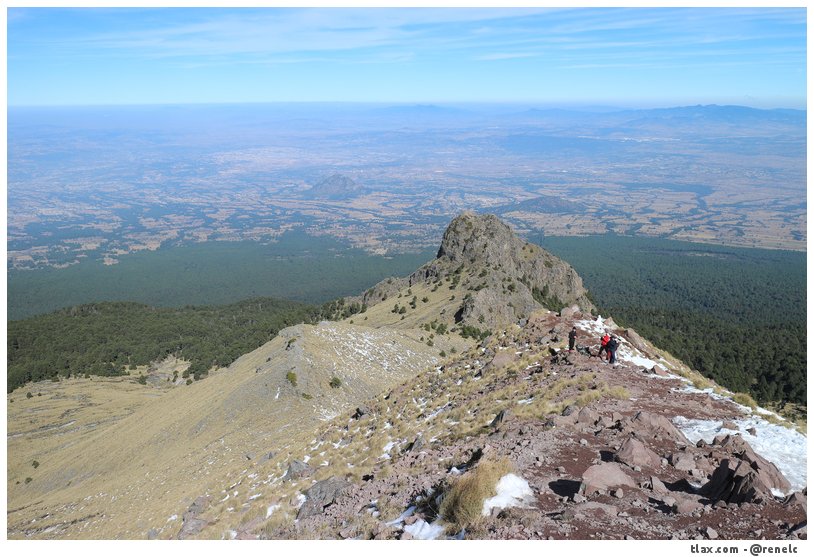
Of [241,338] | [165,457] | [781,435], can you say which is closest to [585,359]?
[781,435]

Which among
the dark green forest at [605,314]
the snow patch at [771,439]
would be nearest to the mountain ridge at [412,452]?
the snow patch at [771,439]

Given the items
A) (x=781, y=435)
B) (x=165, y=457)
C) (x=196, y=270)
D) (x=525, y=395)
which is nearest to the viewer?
(x=781, y=435)

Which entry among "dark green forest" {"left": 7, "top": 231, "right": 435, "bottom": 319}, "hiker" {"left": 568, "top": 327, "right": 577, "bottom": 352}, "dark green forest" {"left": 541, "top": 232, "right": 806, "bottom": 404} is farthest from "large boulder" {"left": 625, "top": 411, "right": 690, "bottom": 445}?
"dark green forest" {"left": 7, "top": 231, "right": 435, "bottom": 319}

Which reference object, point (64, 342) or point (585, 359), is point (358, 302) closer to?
point (64, 342)

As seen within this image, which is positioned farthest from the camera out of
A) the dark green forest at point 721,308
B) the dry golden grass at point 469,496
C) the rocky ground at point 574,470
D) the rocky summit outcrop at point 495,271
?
the dark green forest at point 721,308

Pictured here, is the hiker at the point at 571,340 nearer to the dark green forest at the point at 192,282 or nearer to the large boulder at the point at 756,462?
the large boulder at the point at 756,462

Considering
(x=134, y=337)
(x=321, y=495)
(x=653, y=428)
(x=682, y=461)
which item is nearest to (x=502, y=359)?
(x=653, y=428)
